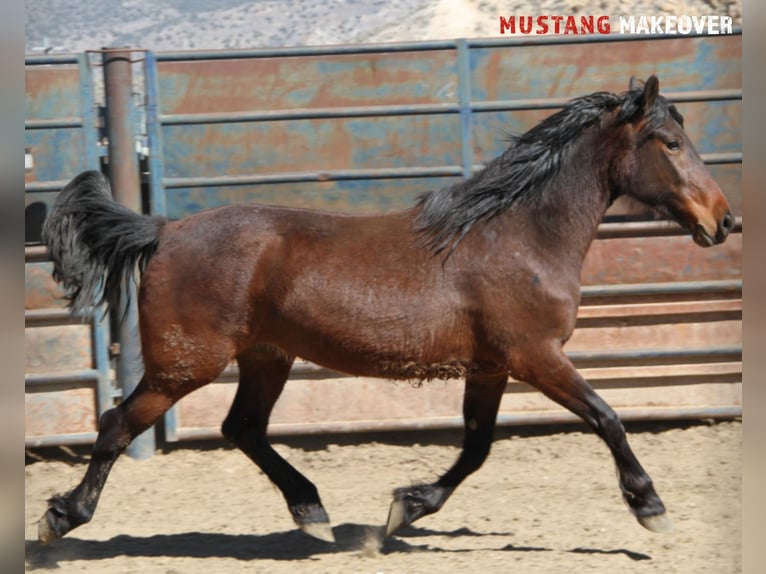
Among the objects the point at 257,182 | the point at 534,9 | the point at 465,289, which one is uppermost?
the point at 534,9

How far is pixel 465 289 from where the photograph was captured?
14.8ft

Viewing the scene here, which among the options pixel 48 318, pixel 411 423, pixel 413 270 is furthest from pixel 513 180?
pixel 48 318

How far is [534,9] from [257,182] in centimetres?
368

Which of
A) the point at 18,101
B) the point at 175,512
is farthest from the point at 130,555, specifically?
the point at 18,101

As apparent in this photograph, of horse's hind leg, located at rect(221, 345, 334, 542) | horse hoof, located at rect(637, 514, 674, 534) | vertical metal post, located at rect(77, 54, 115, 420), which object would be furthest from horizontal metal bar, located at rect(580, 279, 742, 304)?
vertical metal post, located at rect(77, 54, 115, 420)

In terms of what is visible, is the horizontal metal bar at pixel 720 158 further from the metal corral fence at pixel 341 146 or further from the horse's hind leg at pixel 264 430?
the horse's hind leg at pixel 264 430

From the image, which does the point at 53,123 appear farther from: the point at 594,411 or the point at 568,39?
the point at 594,411

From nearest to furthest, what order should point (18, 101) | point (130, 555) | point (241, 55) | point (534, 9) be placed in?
point (18, 101) → point (130, 555) → point (241, 55) → point (534, 9)

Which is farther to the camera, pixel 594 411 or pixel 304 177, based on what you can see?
pixel 304 177

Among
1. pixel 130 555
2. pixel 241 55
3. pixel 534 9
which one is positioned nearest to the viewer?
→ pixel 130 555

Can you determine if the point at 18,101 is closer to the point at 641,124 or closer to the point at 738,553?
the point at 641,124

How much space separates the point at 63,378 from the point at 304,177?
1793mm

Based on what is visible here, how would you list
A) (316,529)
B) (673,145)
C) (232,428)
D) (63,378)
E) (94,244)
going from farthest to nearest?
(63,378) → (232,428) → (316,529) → (94,244) → (673,145)

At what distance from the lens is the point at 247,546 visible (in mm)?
4984
